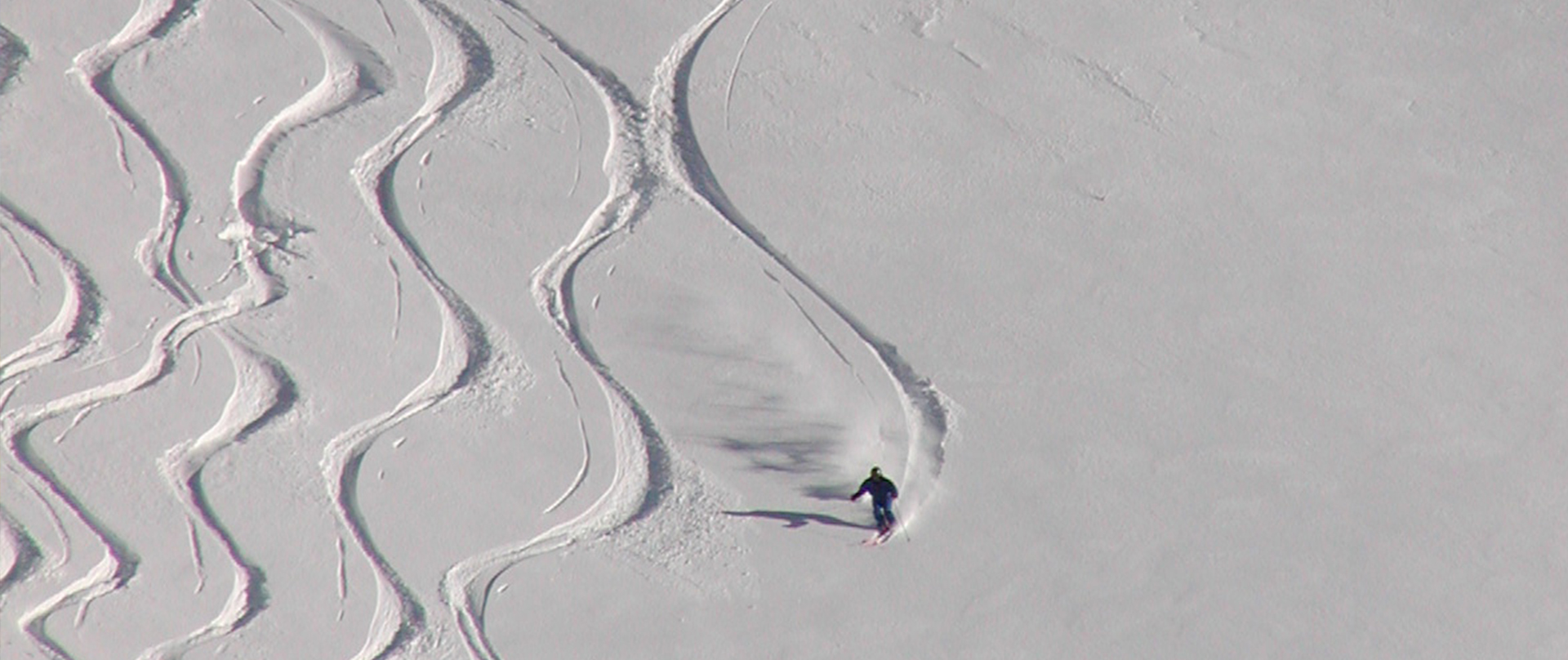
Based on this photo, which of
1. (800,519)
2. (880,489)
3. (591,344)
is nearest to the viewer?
(880,489)

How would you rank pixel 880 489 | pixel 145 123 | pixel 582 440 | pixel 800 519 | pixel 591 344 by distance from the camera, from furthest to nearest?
pixel 145 123, pixel 591 344, pixel 582 440, pixel 800 519, pixel 880 489

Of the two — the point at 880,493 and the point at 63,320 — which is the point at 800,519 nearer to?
the point at 880,493

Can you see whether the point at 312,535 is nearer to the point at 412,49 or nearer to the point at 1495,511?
the point at 412,49

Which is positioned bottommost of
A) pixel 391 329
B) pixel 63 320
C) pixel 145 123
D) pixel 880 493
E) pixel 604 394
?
pixel 63 320

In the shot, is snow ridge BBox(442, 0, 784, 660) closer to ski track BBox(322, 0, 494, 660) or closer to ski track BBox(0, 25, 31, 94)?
ski track BBox(322, 0, 494, 660)

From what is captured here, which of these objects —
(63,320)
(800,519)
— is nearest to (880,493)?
(800,519)
